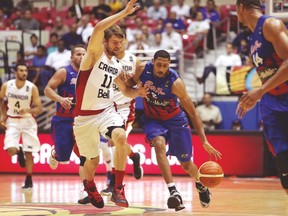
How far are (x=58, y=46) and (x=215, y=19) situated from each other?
4619 millimetres

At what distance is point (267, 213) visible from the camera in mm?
9109

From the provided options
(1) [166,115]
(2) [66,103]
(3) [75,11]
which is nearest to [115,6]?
(3) [75,11]

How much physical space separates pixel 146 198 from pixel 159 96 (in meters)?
2.44

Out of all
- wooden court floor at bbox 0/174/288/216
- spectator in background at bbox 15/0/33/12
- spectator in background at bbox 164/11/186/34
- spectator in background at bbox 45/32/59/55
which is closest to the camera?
wooden court floor at bbox 0/174/288/216

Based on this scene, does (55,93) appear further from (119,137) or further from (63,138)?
(119,137)

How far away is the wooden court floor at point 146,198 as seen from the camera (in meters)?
9.16

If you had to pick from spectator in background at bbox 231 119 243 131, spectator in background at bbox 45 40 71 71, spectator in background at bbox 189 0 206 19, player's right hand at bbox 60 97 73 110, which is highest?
spectator in background at bbox 189 0 206 19

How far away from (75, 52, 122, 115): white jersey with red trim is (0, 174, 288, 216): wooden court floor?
134 cm

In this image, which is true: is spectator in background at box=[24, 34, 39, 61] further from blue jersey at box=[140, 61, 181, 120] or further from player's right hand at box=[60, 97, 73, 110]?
blue jersey at box=[140, 61, 181, 120]

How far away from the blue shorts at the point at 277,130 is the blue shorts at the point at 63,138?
5.36 metres

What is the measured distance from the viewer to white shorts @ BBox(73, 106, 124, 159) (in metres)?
8.88

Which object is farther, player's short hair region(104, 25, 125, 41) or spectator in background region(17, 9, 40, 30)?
spectator in background region(17, 9, 40, 30)

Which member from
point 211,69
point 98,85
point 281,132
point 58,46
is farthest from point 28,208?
point 58,46

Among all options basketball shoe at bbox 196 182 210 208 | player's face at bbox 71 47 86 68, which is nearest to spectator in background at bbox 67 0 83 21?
player's face at bbox 71 47 86 68
